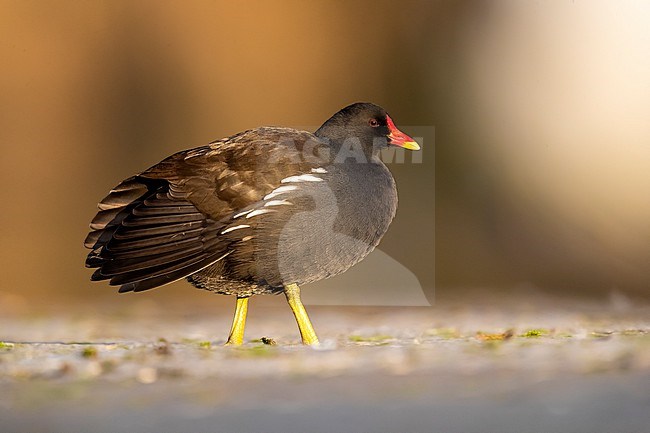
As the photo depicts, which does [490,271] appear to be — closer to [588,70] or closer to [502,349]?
[588,70]

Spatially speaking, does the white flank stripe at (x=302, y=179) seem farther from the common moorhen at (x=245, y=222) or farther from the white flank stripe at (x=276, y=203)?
the white flank stripe at (x=276, y=203)

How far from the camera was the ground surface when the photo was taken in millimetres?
2818

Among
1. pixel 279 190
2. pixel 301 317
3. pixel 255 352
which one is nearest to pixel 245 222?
pixel 279 190

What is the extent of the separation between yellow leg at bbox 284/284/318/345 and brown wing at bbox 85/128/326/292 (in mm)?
352

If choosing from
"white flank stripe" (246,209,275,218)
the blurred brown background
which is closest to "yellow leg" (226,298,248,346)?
"white flank stripe" (246,209,275,218)

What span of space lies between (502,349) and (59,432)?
1592 millimetres

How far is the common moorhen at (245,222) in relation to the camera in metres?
4.64

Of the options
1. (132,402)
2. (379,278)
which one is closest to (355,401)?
(132,402)

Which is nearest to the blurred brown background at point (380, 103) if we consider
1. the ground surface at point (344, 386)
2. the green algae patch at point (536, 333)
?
the green algae patch at point (536, 333)

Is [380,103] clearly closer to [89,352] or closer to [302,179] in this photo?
[302,179]

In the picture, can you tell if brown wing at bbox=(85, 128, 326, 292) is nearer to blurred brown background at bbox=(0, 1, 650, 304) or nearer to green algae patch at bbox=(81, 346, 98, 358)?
green algae patch at bbox=(81, 346, 98, 358)

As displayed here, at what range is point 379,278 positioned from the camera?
7496mm

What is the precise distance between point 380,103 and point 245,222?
5400 millimetres

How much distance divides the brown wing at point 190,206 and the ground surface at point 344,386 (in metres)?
0.60
